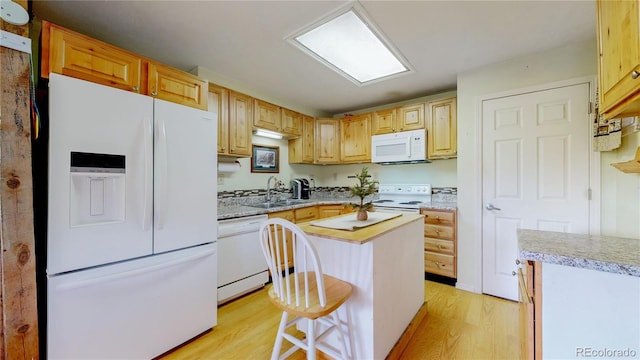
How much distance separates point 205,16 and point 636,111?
2408 millimetres

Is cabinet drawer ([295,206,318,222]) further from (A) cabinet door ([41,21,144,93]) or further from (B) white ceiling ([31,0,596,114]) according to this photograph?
(A) cabinet door ([41,21,144,93])

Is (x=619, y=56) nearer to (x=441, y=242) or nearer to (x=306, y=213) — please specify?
(x=441, y=242)

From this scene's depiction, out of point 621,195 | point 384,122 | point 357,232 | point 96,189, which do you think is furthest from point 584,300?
point 384,122

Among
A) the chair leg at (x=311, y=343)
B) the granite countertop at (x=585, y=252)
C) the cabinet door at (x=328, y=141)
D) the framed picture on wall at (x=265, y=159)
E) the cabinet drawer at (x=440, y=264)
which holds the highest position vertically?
the cabinet door at (x=328, y=141)

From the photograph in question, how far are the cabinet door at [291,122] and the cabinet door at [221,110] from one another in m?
0.88

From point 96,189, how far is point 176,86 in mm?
961

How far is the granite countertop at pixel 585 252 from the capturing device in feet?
2.77

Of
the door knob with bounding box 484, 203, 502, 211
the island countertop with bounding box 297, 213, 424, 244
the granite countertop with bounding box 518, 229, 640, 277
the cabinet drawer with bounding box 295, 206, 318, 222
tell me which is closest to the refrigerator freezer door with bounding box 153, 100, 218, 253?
the island countertop with bounding box 297, 213, 424, 244

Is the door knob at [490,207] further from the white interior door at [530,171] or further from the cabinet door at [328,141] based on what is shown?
the cabinet door at [328,141]

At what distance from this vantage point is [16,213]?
1171 mm

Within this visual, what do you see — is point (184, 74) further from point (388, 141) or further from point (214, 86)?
point (388, 141)

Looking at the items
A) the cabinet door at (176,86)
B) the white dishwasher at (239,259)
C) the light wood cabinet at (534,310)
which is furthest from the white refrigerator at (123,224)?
the light wood cabinet at (534,310)

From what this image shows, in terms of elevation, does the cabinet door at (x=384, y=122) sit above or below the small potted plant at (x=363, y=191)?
above

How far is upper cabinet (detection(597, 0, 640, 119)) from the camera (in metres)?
0.79
